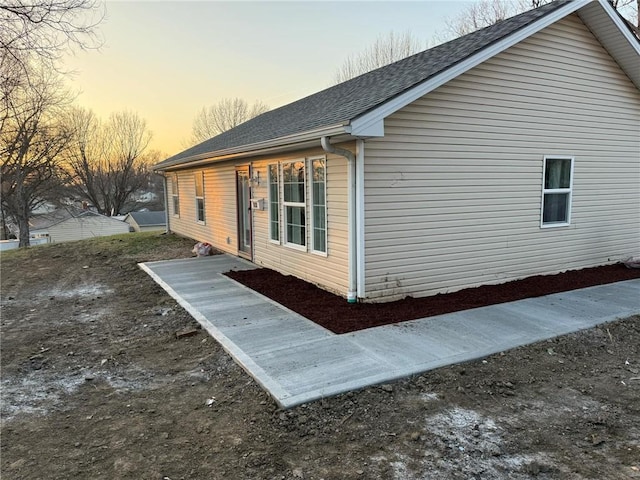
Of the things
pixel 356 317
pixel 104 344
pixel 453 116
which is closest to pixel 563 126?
pixel 453 116

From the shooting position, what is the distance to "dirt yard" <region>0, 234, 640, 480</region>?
9.02 ft

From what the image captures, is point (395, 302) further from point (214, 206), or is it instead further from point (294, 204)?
point (214, 206)

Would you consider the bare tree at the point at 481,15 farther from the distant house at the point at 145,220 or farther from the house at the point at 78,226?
the house at the point at 78,226

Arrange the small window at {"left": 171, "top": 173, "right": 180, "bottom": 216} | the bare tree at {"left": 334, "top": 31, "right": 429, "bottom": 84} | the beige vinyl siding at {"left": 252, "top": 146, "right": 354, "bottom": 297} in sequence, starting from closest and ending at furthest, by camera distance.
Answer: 1. the beige vinyl siding at {"left": 252, "top": 146, "right": 354, "bottom": 297}
2. the small window at {"left": 171, "top": 173, "right": 180, "bottom": 216}
3. the bare tree at {"left": 334, "top": 31, "right": 429, "bottom": 84}

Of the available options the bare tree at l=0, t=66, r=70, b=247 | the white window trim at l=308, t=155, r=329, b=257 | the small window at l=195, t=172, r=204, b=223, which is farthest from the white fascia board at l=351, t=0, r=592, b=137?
the bare tree at l=0, t=66, r=70, b=247

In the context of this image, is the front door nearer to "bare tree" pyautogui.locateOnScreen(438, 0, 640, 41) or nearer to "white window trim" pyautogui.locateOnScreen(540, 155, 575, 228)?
"white window trim" pyautogui.locateOnScreen(540, 155, 575, 228)

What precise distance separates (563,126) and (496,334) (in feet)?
16.2

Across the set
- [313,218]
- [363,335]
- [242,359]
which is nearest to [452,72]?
[313,218]

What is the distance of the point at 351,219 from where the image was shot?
610cm

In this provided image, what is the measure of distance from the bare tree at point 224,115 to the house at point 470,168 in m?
27.8

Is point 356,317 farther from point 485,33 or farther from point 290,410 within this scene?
point 485,33

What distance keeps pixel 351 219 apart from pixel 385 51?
22091mm

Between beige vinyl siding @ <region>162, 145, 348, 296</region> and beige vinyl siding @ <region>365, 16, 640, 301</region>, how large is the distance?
19.5 inches

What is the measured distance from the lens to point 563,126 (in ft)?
26.0
